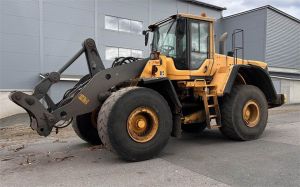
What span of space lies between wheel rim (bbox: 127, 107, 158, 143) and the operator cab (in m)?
1.69

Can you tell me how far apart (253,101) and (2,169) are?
19.8 ft

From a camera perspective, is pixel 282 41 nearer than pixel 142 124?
No

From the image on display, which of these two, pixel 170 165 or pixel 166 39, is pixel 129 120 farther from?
pixel 166 39

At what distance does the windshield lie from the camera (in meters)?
7.99

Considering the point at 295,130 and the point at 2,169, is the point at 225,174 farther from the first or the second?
the point at 295,130

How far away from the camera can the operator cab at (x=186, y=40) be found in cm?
789

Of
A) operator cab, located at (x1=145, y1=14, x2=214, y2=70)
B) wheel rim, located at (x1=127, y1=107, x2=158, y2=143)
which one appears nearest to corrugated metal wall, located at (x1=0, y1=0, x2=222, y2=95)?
operator cab, located at (x1=145, y1=14, x2=214, y2=70)

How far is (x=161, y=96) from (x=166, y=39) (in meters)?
1.90

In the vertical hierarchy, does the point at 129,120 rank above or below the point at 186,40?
below

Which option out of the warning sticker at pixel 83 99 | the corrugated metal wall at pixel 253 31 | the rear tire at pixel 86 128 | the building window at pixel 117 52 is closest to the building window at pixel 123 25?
the building window at pixel 117 52

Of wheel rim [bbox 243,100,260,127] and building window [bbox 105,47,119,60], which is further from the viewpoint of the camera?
building window [bbox 105,47,119,60]

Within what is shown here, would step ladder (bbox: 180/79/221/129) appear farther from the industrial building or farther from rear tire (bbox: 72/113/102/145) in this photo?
the industrial building

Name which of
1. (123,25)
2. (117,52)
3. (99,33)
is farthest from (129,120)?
(123,25)

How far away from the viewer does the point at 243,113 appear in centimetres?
841
